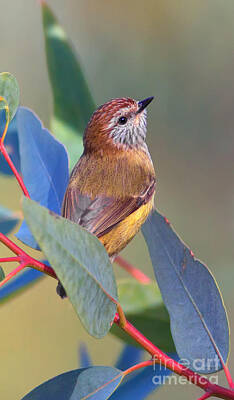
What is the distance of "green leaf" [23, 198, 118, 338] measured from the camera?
113 cm

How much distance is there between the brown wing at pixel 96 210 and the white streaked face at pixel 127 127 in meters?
0.48

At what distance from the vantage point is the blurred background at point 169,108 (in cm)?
420

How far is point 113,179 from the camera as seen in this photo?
2.15 metres

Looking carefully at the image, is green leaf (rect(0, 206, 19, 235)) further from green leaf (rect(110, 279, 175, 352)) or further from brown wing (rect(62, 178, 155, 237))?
green leaf (rect(110, 279, 175, 352))

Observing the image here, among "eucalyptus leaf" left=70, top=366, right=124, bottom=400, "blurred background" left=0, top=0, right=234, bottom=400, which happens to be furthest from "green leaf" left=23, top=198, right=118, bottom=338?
Result: "blurred background" left=0, top=0, right=234, bottom=400

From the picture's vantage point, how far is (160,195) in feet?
14.6

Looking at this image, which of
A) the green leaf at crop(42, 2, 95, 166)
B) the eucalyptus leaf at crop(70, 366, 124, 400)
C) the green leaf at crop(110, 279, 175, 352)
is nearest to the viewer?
the eucalyptus leaf at crop(70, 366, 124, 400)

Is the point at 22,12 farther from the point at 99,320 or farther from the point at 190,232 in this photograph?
the point at 99,320

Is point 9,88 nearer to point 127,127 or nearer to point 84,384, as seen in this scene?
point 84,384

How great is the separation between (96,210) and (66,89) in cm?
50

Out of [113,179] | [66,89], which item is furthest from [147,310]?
[66,89]

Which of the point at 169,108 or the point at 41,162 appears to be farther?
the point at 169,108

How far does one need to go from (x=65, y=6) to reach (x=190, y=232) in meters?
2.00

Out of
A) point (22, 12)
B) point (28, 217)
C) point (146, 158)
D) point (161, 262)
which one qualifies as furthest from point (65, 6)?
point (28, 217)
